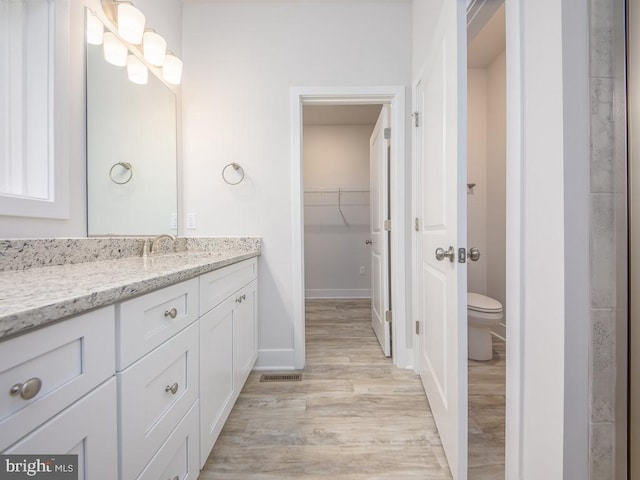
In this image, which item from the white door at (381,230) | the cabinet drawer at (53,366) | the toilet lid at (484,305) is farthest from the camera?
the white door at (381,230)

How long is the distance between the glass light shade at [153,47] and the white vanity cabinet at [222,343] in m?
1.29

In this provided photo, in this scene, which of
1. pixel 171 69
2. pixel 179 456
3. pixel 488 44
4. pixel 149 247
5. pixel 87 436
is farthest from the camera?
pixel 488 44

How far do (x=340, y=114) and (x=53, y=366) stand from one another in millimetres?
3733

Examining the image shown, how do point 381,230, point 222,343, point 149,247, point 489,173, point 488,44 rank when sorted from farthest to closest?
point 489,173, point 488,44, point 381,230, point 149,247, point 222,343

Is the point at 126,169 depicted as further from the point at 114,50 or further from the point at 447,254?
the point at 447,254

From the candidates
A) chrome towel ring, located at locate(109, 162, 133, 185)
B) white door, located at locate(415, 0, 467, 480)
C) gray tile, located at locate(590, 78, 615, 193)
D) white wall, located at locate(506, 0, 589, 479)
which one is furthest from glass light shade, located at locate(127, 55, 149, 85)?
gray tile, located at locate(590, 78, 615, 193)

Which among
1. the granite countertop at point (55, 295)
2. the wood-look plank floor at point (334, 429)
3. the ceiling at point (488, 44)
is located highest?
the ceiling at point (488, 44)

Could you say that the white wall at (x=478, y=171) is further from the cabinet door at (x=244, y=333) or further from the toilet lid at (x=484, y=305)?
the cabinet door at (x=244, y=333)

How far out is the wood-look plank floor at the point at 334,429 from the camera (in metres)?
1.17

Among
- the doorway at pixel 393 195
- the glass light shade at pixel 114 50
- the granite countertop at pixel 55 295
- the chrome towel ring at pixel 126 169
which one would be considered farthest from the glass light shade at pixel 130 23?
the granite countertop at pixel 55 295

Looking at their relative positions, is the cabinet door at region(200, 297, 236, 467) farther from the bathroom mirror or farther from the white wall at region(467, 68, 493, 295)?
the white wall at region(467, 68, 493, 295)

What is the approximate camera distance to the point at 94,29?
127 cm

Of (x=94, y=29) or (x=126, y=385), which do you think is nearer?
(x=126, y=385)

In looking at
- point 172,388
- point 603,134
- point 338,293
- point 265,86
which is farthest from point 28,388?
point 338,293
